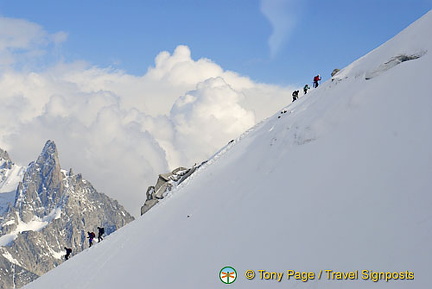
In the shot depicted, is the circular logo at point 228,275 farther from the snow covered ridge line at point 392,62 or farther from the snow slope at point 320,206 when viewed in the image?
the snow covered ridge line at point 392,62

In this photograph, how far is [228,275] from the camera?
17.6 meters

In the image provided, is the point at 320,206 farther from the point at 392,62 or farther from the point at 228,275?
the point at 392,62

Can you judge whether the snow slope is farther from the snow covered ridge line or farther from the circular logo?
the circular logo

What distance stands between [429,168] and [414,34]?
1367 centimetres

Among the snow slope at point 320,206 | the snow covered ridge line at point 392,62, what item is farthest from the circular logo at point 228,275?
the snow covered ridge line at point 392,62

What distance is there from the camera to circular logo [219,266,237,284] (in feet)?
56.8

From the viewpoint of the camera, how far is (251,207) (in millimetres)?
21984

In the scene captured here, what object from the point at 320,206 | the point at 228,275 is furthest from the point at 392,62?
the point at 228,275

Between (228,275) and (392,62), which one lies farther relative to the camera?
(392,62)

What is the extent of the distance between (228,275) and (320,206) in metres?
4.55

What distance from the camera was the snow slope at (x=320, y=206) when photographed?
590 inches

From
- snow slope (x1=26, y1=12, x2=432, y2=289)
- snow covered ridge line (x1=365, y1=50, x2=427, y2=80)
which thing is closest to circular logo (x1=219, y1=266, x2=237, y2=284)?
snow slope (x1=26, y1=12, x2=432, y2=289)

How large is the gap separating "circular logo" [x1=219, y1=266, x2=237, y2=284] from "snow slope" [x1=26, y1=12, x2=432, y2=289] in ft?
0.81

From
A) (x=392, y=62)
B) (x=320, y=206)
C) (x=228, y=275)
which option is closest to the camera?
(x=228, y=275)
